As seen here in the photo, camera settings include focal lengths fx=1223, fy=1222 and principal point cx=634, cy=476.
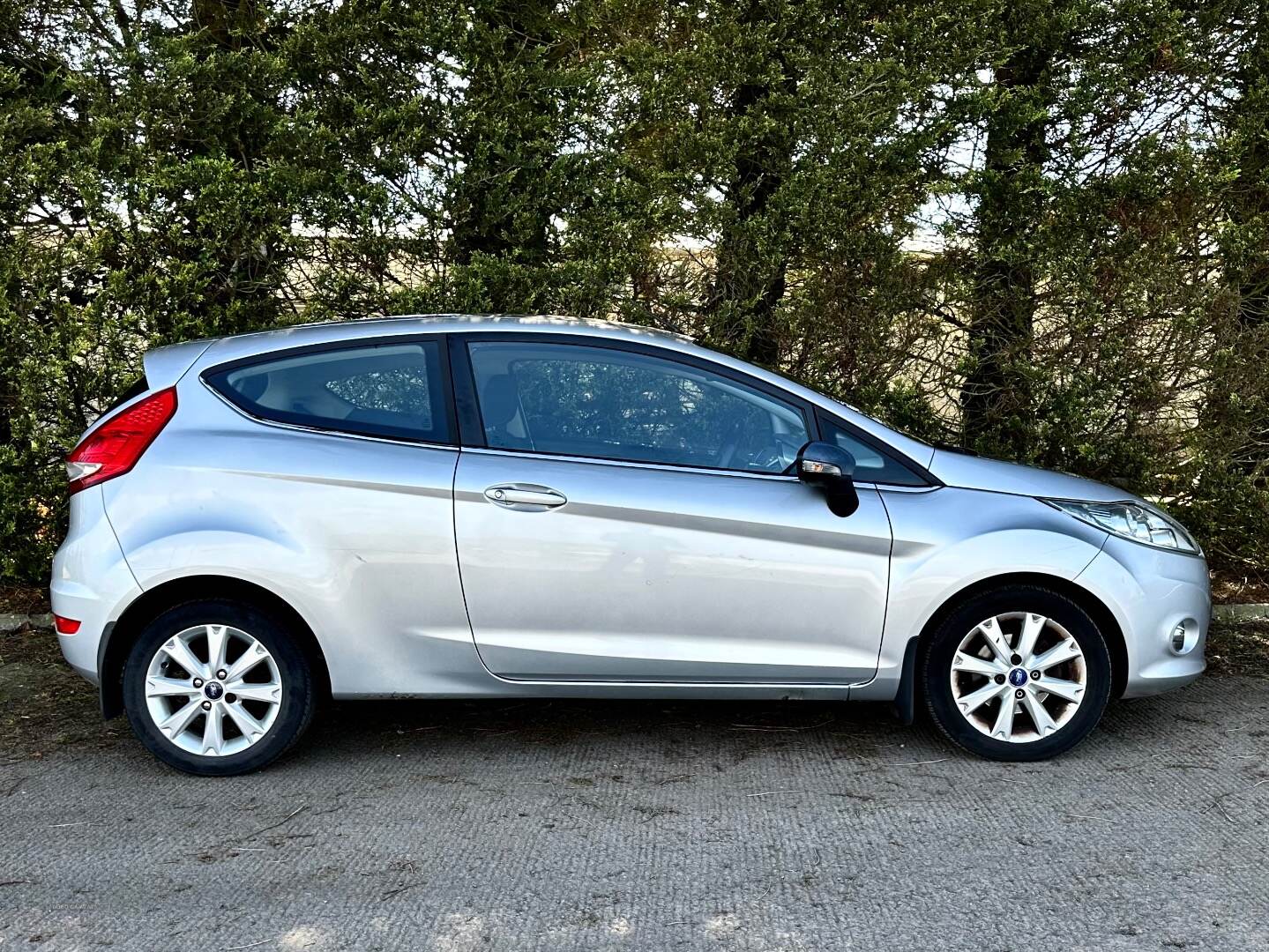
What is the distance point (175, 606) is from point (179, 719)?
42 cm

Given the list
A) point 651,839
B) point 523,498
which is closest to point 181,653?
point 523,498

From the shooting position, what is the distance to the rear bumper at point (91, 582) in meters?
4.45

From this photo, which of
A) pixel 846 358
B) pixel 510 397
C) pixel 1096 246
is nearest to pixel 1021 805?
pixel 510 397

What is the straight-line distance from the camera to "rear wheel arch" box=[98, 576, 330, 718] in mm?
4488

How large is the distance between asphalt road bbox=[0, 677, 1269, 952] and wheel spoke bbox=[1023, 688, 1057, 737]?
0.45 feet

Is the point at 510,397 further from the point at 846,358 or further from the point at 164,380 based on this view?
the point at 846,358

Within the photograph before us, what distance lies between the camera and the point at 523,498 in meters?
4.46

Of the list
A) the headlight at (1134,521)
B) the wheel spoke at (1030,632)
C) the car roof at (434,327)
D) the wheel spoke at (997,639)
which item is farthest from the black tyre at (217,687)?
the headlight at (1134,521)

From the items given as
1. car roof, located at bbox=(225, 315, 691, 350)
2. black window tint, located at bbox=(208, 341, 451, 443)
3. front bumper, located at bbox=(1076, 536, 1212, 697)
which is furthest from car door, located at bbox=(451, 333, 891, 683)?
front bumper, located at bbox=(1076, 536, 1212, 697)

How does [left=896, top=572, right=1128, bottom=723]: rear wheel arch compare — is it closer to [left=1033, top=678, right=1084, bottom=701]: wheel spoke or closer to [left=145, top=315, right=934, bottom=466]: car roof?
[left=1033, top=678, right=1084, bottom=701]: wheel spoke

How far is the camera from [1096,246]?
22.8 ft

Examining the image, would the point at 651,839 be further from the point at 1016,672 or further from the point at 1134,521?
the point at 1134,521

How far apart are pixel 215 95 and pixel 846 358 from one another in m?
3.74

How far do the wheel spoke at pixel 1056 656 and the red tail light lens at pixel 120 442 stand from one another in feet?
11.1
